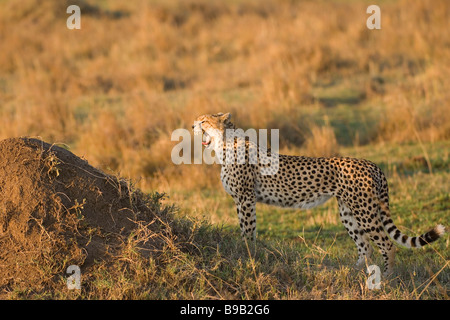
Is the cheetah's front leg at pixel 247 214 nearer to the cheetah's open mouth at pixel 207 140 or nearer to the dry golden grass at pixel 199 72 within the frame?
the cheetah's open mouth at pixel 207 140

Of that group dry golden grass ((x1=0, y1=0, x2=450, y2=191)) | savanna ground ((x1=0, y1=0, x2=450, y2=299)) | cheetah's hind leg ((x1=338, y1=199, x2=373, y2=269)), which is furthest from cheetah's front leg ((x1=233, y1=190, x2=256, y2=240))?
dry golden grass ((x1=0, y1=0, x2=450, y2=191))

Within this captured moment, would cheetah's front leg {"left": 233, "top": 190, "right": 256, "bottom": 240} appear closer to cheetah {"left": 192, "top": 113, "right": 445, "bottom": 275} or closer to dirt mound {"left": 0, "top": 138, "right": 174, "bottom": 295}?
cheetah {"left": 192, "top": 113, "right": 445, "bottom": 275}

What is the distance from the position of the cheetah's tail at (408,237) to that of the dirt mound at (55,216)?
5.95ft

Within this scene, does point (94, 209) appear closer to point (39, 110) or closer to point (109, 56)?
point (39, 110)

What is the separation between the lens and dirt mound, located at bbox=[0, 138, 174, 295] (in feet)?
14.3

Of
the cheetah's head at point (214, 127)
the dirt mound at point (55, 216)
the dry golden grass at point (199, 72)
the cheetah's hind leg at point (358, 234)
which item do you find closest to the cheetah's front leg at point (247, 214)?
the cheetah's head at point (214, 127)

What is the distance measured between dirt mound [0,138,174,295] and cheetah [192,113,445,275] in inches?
43.0

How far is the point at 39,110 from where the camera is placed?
10.8m

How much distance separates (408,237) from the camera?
5.12m

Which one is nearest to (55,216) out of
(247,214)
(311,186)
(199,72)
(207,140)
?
(247,214)

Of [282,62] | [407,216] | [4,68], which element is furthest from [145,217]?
[4,68]

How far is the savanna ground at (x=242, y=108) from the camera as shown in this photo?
4613 mm

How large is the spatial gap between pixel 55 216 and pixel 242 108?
6.00 meters

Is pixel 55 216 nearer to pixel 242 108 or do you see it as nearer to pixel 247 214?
pixel 247 214
